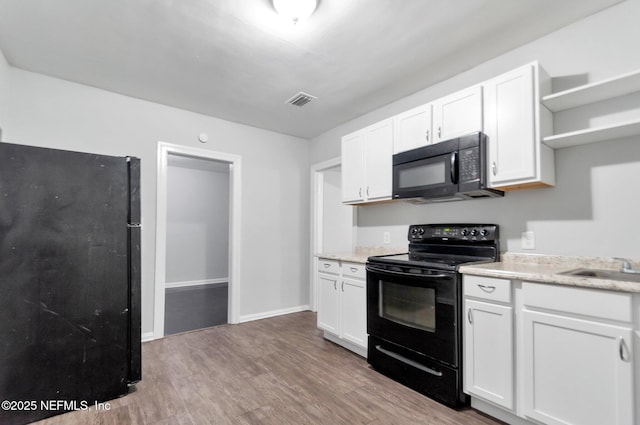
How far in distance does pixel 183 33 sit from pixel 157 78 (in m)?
0.84

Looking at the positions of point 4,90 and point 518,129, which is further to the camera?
point 4,90

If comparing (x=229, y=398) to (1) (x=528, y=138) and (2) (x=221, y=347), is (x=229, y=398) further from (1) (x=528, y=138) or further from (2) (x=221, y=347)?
(1) (x=528, y=138)

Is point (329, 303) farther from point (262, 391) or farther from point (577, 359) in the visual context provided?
point (577, 359)

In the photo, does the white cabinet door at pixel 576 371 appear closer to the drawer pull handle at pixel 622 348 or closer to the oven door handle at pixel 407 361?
the drawer pull handle at pixel 622 348

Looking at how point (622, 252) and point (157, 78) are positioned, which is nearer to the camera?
point (622, 252)

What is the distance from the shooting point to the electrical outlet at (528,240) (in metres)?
2.21

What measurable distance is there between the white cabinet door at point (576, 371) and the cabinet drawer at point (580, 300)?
0.17ft

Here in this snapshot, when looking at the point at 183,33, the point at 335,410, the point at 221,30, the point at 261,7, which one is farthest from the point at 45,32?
the point at 335,410

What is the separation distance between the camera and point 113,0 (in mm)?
1902

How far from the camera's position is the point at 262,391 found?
7.33ft

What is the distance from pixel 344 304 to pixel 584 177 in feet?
6.84

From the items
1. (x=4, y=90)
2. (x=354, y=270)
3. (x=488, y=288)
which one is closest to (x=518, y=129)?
(x=488, y=288)

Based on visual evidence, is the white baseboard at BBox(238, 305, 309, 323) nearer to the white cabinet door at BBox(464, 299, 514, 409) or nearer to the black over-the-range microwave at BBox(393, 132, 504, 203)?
the black over-the-range microwave at BBox(393, 132, 504, 203)

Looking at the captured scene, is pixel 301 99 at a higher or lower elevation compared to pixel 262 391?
higher
